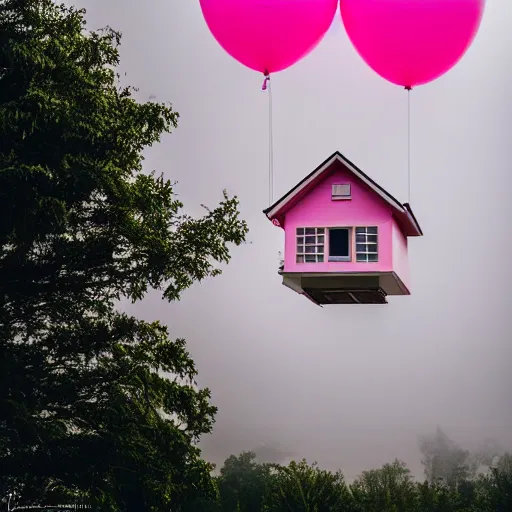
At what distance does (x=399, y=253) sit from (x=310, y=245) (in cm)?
44

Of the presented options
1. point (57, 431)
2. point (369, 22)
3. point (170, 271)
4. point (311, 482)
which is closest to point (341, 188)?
point (369, 22)

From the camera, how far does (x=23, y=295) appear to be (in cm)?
720

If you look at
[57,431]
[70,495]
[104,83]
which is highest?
[104,83]

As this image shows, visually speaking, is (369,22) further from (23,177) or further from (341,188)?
(23,177)

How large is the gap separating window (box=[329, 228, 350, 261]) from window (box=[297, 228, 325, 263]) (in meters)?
0.05

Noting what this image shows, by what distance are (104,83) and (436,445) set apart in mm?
4527

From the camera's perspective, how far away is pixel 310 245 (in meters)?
4.29


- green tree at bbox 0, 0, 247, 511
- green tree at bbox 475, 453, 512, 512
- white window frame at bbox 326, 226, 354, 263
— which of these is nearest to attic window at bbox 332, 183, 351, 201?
white window frame at bbox 326, 226, 354, 263

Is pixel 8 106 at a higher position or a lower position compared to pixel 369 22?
higher

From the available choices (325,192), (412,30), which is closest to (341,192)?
(325,192)

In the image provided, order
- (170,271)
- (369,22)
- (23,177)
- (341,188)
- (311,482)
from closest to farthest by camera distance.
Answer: (369,22) < (341,188) < (23,177) < (170,271) < (311,482)

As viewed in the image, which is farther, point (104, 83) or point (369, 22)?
point (104, 83)

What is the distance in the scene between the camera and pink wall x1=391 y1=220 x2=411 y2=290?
4.19 metres

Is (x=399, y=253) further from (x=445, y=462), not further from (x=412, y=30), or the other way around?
(x=445, y=462)
